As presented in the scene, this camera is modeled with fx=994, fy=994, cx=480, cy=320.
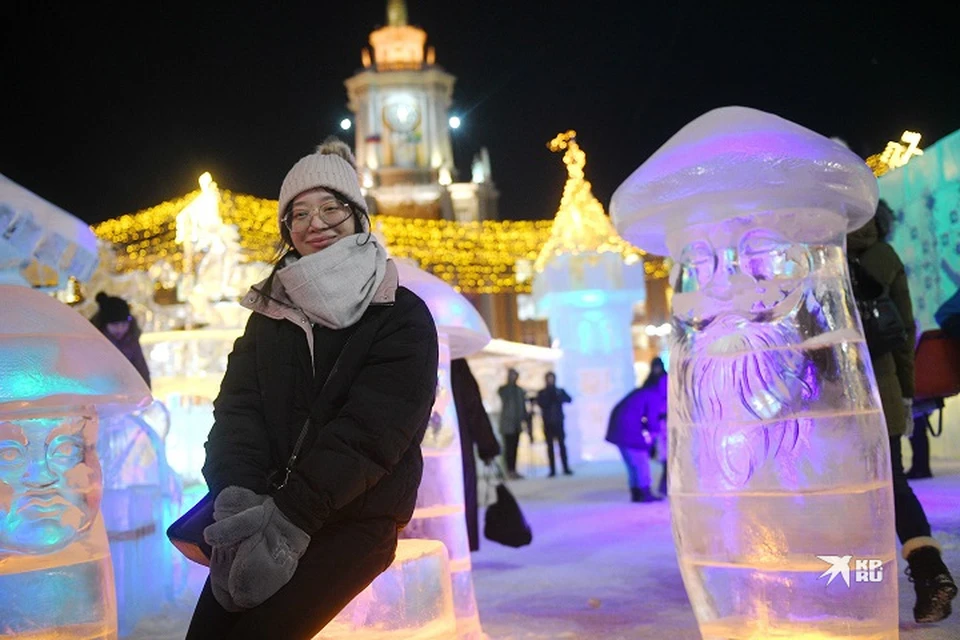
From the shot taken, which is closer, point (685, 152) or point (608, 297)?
point (685, 152)

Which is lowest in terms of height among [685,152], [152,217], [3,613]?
[3,613]

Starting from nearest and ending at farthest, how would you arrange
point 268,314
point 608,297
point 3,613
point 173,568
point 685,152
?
point 268,314 → point 3,613 → point 685,152 → point 173,568 → point 608,297

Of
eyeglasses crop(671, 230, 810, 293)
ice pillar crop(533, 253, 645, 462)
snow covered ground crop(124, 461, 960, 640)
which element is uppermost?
ice pillar crop(533, 253, 645, 462)

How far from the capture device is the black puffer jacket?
6.47 ft

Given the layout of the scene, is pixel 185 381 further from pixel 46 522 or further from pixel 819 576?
pixel 819 576

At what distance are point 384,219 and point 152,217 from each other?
9.18 meters

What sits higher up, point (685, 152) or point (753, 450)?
point (685, 152)

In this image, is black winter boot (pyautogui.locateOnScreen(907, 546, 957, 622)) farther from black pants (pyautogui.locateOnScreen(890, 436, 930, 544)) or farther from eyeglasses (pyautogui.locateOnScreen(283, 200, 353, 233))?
eyeglasses (pyautogui.locateOnScreen(283, 200, 353, 233))

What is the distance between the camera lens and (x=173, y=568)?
17.3 ft

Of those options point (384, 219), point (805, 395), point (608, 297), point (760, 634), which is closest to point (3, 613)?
point (760, 634)

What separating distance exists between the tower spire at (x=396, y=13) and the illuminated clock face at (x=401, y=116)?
4854 millimetres

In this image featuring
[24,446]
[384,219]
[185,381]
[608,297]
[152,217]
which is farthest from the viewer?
[384,219]

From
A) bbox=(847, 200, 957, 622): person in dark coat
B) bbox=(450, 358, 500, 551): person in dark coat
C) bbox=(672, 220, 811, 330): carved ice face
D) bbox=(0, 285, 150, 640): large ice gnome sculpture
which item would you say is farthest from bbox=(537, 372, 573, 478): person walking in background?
bbox=(0, 285, 150, 640): large ice gnome sculpture

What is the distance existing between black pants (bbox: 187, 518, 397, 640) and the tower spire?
50.9m
